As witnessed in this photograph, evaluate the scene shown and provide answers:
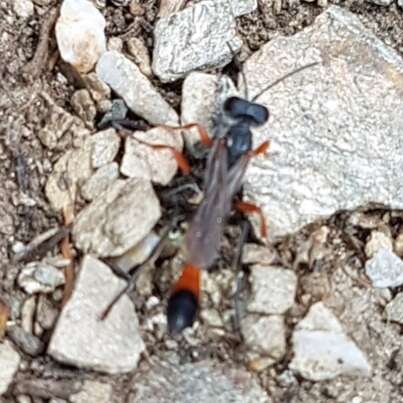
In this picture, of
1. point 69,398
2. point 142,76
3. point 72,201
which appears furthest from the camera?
point 142,76

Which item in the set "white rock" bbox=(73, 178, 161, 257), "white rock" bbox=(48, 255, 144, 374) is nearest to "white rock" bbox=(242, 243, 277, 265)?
"white rock" bbox=(73, 178, 161, 257)

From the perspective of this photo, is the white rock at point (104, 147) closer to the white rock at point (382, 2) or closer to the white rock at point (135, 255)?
the white rock at point (135, 255)

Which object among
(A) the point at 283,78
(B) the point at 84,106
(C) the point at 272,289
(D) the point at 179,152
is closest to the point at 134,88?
(B) the point at 84,106

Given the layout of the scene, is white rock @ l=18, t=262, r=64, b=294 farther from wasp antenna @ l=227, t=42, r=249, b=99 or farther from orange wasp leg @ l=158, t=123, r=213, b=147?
wasp antenna @ l=227, t=42, r=249, b=99

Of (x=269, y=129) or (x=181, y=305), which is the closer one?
(x=181, y=305)

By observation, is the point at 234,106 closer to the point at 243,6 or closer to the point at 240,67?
the point at 240,67

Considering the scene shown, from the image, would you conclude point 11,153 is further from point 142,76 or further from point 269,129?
point 269,129

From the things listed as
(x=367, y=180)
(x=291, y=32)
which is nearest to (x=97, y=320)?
(x=367, y=180)
